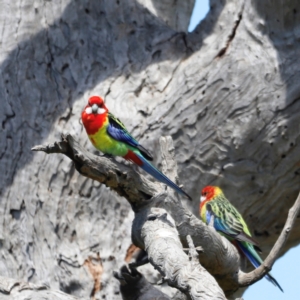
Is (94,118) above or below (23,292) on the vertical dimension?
above

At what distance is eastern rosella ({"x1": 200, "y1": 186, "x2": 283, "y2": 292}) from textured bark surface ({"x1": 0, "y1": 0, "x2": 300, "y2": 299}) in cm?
10

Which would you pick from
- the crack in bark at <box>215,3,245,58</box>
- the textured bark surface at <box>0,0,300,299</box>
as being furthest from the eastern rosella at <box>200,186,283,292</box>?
the crack in bark at <box>215,3,245,58</box>

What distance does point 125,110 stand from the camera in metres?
5.49

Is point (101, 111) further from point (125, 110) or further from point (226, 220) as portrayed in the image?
point (226, 220)

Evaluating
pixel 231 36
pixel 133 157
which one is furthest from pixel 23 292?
pixel 231 36

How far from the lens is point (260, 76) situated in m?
5.40

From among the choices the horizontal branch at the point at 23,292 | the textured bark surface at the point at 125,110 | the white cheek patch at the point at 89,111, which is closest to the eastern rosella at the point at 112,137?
the white cheek patch at the point at 89,111

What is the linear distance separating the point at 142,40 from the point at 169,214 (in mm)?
2095

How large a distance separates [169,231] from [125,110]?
6.14ft

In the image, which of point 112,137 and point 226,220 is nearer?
point 112,137

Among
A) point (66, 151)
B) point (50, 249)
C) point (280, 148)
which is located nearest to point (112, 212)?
point (50, 249)

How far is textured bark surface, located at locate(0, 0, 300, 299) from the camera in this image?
16.9 feet

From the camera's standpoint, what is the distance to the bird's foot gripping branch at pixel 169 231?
10.2ft

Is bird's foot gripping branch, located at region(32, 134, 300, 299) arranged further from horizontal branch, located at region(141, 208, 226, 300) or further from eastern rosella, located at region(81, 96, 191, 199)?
eastern rosella, located at region(81, 96, 191, 199)
